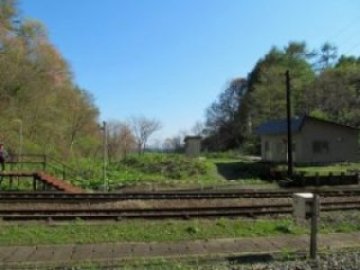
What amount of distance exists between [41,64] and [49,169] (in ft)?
49.5

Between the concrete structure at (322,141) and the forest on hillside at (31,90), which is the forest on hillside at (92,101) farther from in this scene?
the concrete structure at (322,141)

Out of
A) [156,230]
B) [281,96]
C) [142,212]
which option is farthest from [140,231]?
[281,96]

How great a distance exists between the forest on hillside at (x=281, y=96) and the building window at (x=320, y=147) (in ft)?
60.0

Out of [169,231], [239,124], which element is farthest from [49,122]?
[239,124]

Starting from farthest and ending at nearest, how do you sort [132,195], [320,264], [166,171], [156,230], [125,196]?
[166,171]
[132,195]
[125,196]
[156,230]
[320,264]

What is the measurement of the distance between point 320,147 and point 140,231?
40.4 m

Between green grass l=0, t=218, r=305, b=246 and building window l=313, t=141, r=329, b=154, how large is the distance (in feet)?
122

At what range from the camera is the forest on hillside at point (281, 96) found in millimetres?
75125

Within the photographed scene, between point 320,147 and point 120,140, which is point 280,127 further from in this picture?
point 120,140

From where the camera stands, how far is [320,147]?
5200 centimetres

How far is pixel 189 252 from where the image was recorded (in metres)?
11.8

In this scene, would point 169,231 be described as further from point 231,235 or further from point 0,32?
point 0,32

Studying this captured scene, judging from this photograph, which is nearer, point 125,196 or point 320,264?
point 320,264

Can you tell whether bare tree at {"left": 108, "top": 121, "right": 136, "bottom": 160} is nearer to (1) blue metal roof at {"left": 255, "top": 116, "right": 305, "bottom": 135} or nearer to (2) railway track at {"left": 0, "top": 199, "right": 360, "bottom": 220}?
(1) blue metal roof at {"left": 255, "top": 116, "right": 305, "bottom": 135}
